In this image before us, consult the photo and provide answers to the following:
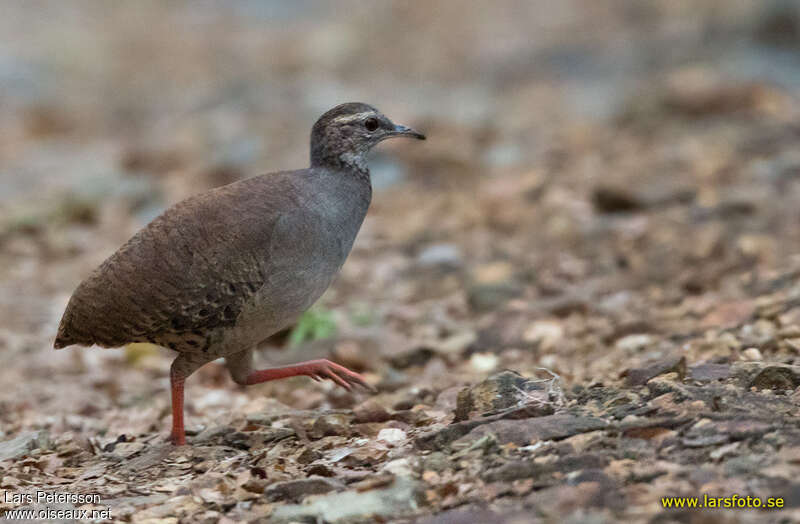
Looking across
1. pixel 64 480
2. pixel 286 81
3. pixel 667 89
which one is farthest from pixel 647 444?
pixel 286 81

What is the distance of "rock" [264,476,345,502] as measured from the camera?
481 centimetres

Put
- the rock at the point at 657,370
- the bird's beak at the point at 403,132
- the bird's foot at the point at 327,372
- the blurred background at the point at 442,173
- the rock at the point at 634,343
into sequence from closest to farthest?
the rock at the point at 657,370 → the bird's foot at the point at 327,372 → the bird's beak at the point at 403,132 → the rock at the point at 634,343 → the blurred background at the point at 442,173

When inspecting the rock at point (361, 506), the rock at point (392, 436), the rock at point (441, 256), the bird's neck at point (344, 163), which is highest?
the bird's neck at point (344, 163)

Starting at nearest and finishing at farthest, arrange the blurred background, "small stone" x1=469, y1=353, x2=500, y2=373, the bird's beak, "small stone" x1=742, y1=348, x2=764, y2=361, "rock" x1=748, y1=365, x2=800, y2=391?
"rock" x1=748, y1=365, x2=800, y2=391
"small stone" x1=742, y1=348, x2=764, y2=361
the bird's beak
"small stone" x1=469, y1=353, x2=500, y2=373
the blurred background

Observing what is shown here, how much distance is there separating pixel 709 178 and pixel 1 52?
47.4 ft

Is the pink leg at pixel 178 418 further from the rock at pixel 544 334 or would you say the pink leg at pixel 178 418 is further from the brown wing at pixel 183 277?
the rock at pixel 544 334

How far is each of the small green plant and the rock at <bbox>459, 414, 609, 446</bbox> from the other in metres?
3.17

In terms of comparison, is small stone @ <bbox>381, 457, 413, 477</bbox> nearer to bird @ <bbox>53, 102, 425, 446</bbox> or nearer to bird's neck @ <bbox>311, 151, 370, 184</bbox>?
bird @ <bbox>53, 102, 425, 446</bbox>

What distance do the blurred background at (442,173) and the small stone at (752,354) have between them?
33mm

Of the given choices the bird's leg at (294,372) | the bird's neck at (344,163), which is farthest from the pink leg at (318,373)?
the bird's neck at (344,163)

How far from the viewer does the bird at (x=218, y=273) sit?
5719 mm

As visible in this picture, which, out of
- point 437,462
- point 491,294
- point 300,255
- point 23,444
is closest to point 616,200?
point 491,294

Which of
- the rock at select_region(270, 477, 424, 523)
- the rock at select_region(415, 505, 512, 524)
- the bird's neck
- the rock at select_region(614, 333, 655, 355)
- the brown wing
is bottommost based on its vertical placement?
the rock at select_region(415, 505, 512, 524)

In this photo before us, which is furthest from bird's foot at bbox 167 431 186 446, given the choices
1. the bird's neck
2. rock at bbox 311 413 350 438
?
the bird's neck
